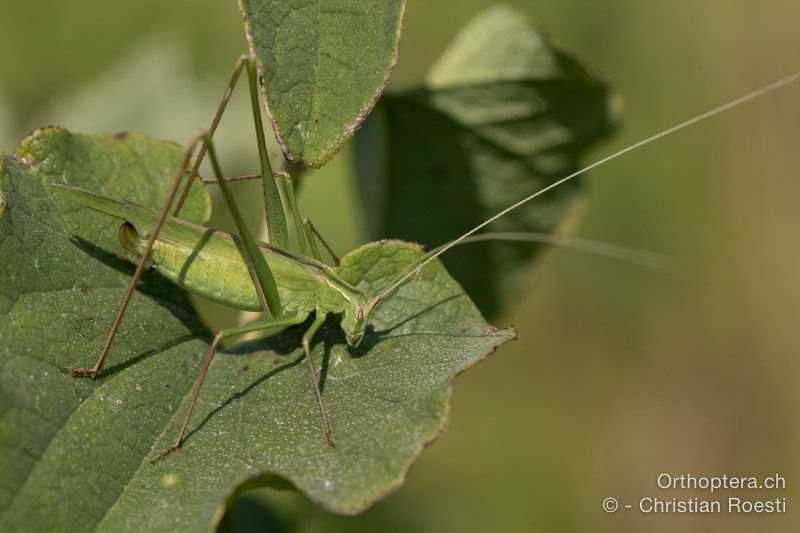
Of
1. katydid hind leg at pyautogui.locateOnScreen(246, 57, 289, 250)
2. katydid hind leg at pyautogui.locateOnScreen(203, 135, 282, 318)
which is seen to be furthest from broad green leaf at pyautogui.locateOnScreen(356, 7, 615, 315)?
katydid hind leg at pyautogui.locateOnScreen(203, 135, 282, 318)

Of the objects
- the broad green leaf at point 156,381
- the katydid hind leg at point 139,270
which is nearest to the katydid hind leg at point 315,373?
the broad green leaf at point 156,381

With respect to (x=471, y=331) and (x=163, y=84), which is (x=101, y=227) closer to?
(x=471, y=331)

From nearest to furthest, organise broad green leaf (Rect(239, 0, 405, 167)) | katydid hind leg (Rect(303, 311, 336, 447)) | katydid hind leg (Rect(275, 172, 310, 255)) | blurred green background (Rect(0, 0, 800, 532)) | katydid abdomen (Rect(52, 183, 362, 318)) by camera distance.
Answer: katydid hind leg (Rect(303, 311, 336, 447)), broad green leaf (Rect(239, 0, 405, 167)), katydid abdomen (Rect(52, 183, 362, 318)), katydid hind leg (Rect(275, 172, 310, 255)), blurred green background (Rect(0, 0, 800, 532))

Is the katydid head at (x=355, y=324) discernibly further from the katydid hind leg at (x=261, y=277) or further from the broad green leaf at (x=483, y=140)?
the broad green leaf at (x=483, y=140)

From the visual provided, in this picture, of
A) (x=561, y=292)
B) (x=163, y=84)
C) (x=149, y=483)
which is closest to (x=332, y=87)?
(x=149, y=483)

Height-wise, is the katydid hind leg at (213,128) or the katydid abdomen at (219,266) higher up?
the katydid hind leg at (213,128)

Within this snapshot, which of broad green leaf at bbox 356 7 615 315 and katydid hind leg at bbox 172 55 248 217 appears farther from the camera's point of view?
broad green leaf at bbox 356 7 615 315

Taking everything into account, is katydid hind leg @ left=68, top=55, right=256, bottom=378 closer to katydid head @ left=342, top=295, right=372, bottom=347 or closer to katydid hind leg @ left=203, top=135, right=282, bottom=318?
katydid hind leg @ left=203, top=135, right=282, bottom=318
